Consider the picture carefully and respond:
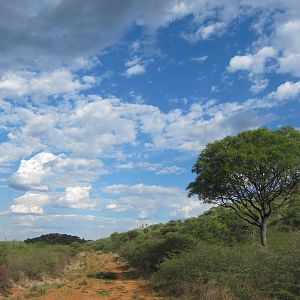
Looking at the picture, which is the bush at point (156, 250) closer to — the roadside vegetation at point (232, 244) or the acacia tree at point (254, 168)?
the roadside vegetation at point (232, 244)

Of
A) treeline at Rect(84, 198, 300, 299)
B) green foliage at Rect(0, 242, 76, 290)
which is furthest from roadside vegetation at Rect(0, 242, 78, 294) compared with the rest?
treeline at Rect(84, 198, 300, 299)

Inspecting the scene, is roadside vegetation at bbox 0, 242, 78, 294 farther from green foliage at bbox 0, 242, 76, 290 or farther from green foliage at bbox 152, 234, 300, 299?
green foliage at bbox 152, 234, 300, 299

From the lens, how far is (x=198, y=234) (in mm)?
34562

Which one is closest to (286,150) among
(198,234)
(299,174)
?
(299,174)

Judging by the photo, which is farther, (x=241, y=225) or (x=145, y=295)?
(x=241, y=225)

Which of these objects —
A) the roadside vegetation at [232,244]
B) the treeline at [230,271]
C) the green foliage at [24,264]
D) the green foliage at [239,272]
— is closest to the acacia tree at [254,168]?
the roadside vegetation at [232,244]

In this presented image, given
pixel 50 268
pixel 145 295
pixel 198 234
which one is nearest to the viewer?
pixel 145 295

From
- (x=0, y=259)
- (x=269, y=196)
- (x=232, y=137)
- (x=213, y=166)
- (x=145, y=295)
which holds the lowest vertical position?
(x=145, y=295)

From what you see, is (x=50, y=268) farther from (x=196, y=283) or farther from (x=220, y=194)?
(x=196, y=283)

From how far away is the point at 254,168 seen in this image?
97.0 ft

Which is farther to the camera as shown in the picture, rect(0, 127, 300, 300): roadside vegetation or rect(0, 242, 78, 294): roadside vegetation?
rect(0, 242, 78, 294): roadside vegetation

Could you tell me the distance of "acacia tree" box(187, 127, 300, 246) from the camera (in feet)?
95.2

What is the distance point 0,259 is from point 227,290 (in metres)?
18.7

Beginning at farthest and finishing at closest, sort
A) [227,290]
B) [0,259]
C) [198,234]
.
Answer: [198,234], [0,259], [227,290]
